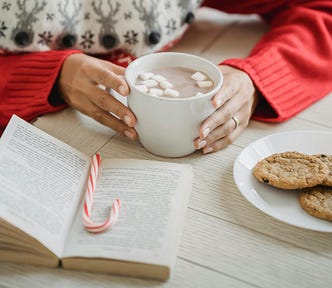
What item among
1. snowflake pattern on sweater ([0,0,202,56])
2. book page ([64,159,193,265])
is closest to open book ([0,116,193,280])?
book page ([64,159,193,265])

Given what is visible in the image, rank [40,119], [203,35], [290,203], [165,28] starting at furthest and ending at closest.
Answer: [203,35]
[165,28]
[40,119]
[290,203]

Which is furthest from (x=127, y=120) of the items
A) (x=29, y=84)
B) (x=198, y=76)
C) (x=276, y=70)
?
(x=276, y=70)

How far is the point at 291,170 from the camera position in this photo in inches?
30.7

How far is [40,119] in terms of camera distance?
97cm

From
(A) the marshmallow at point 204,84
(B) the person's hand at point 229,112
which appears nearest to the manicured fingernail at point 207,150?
(B) the person's hand at point 229,112

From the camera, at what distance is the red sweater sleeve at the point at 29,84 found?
96 centimetres

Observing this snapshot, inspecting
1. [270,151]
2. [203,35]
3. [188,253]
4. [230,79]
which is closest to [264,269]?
[188,253]

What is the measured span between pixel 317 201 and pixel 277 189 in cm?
7

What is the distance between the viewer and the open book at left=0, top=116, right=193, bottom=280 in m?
0.65

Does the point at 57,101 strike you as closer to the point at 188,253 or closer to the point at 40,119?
Answer: the point at 40,119

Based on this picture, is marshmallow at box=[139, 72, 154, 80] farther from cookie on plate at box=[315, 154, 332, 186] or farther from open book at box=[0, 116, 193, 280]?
cookie on plate at box=[315, 154, 332, 186]

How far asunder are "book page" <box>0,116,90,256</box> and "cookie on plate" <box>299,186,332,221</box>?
34cm

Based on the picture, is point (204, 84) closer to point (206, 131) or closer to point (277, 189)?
point (206, 131)

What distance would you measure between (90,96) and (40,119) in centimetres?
13
